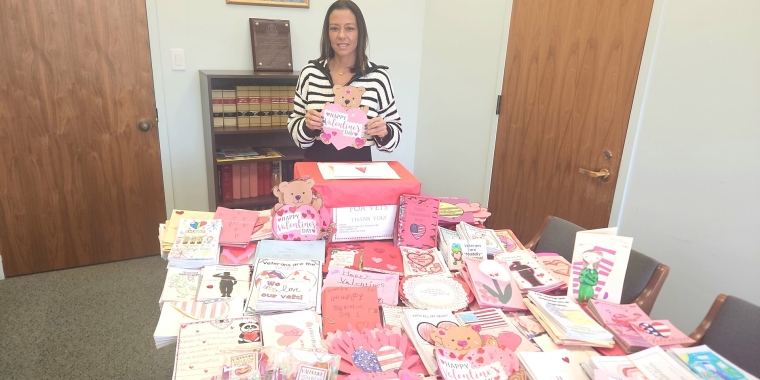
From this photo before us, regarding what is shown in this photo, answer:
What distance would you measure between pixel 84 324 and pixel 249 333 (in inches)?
69.0

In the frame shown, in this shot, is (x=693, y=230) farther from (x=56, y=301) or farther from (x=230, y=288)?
(x=56, y=301)

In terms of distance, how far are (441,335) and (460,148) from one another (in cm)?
222

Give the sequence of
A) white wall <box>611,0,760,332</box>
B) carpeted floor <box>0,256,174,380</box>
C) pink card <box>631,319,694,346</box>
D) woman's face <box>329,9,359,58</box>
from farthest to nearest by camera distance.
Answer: carpeted floor <box>0,256,174,380</box>, woman's face <box>329,9,359,58</box>, white wall <box>611,0,760,332</box>, pink card <box>631,319,694,346</box>

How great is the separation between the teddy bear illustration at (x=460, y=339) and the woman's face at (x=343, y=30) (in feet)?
3.94

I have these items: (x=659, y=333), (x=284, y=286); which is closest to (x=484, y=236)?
(x=659, y=333)

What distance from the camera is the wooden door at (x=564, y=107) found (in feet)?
6.80

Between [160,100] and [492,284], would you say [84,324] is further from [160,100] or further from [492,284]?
[492,284]

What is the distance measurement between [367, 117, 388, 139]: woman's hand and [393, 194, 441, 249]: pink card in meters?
0.34

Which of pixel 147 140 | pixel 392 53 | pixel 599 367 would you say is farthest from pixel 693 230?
pixel 147 140

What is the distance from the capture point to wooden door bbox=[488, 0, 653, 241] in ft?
6.80

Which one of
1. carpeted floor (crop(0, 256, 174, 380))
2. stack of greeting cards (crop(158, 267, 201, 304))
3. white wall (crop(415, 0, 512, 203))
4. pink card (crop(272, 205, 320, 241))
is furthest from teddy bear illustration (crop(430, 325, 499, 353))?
white wall (crop(415, 0, 512, 203))

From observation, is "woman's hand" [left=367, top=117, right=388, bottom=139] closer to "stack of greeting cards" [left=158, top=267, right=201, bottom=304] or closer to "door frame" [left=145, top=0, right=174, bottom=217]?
"stack of greeting cards" [left=158, top=267, right=201, bottom=304]

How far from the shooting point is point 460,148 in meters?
3.20

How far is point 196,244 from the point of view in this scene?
1.40 m
